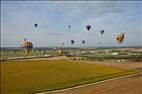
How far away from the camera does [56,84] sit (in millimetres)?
29328

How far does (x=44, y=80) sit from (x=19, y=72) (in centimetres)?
579

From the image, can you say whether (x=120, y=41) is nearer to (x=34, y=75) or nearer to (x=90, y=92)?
(x=34, y=75)

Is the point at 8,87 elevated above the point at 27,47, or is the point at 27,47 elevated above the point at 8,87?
the point at 27,47

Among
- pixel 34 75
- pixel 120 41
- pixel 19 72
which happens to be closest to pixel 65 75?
pixel 34 75

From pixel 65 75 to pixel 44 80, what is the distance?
559 centimetres

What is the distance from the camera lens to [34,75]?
34.1m

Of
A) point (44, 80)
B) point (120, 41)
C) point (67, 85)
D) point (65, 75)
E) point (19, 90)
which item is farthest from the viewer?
point (120, 41)

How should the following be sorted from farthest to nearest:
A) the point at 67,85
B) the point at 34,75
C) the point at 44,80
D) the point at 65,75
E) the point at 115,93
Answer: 1. the point at 65,75
2. the point at 34,75
3. the point at 44,80
4. the point at 67,85
5. the point at 115,93

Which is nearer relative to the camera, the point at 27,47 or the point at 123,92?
the point at 123,92

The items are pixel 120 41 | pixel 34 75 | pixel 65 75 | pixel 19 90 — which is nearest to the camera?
pixel 19 90

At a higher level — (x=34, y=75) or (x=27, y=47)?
(x=27, y=47)

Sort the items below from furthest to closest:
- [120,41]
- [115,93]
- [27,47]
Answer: [120,41] → [27,47] → [115,93]

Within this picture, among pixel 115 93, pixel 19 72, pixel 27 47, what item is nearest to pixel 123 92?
pixel 115 93

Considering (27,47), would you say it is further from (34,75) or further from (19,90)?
(19,90)
